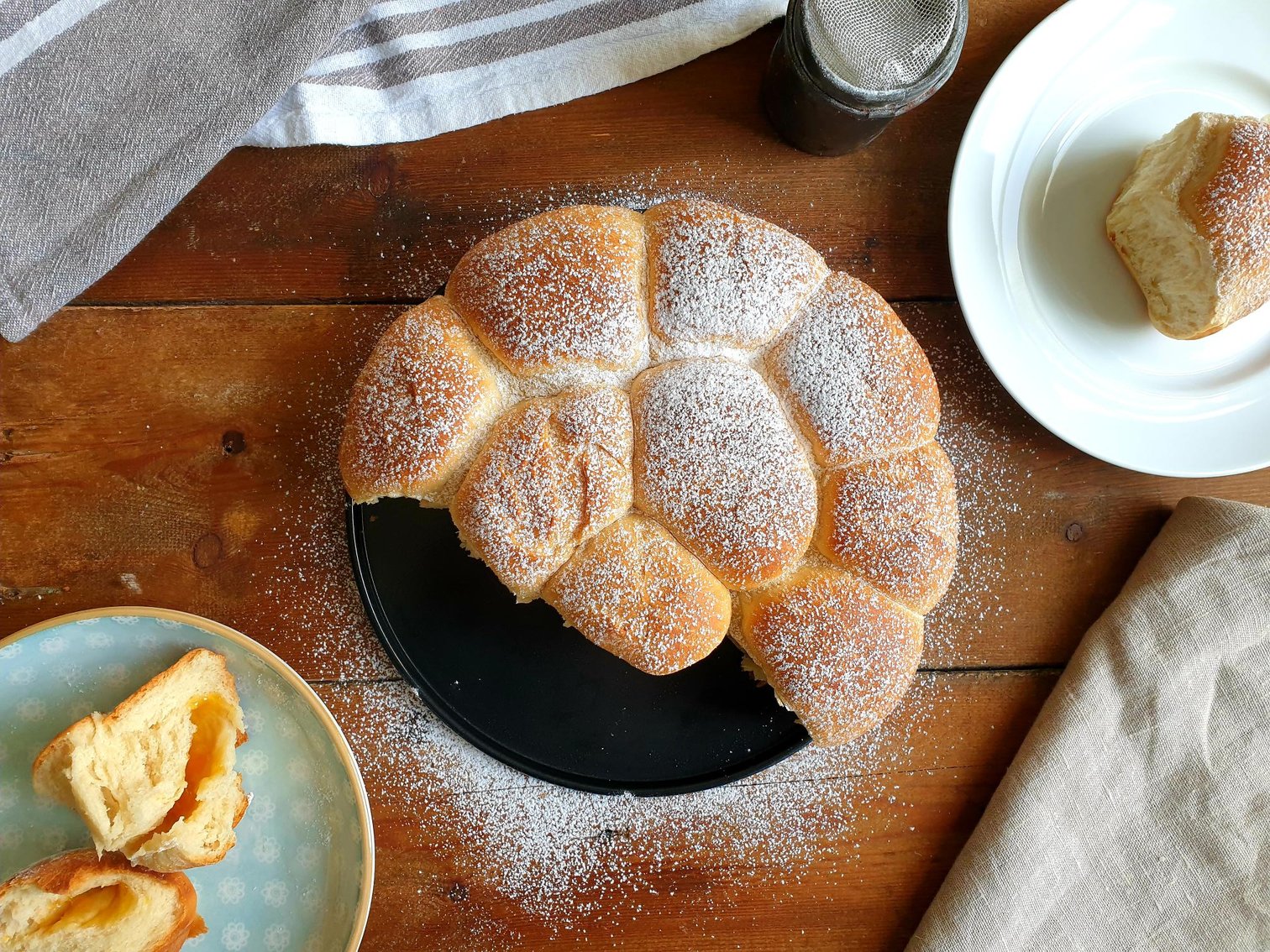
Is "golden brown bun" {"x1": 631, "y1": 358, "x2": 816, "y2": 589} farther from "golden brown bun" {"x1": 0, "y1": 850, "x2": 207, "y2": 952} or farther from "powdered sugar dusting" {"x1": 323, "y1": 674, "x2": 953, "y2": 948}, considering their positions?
"golden brown bun" {"x1": 0, "y1": 850, "x2": 207, "y2": 952}

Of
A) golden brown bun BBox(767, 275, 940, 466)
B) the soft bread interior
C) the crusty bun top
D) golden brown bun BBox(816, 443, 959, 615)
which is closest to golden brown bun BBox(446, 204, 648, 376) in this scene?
the crusty bun top

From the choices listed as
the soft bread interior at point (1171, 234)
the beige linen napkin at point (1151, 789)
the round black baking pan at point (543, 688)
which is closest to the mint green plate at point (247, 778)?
the round black baking pan at point (543, 688)

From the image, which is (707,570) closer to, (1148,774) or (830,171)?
(830,171)

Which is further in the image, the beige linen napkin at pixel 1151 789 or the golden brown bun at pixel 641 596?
the beige linen napkin at pixel 1151 789

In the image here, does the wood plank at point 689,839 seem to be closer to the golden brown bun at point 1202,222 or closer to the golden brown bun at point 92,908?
the golden brown bun at point 92,908

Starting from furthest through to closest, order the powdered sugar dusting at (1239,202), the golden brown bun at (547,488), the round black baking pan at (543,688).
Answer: the round black baking pan at (543,688)
the powdered sugar dusting at (1239,202)
the golden brown bun at (547,488)

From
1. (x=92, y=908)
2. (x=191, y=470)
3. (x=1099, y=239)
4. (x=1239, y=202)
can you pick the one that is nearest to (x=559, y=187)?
(x=191, y=470)

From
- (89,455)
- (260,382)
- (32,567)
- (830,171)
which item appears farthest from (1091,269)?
(32,567)
